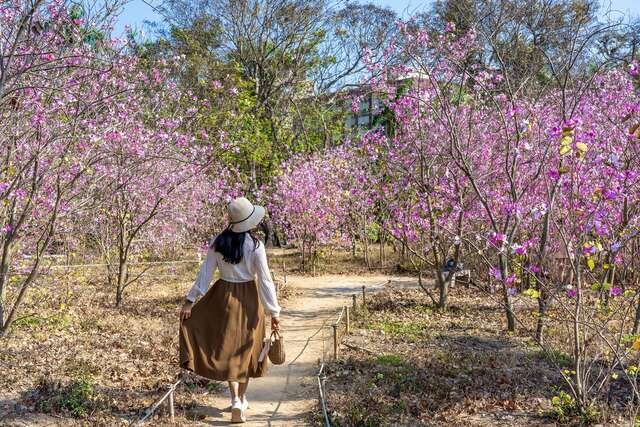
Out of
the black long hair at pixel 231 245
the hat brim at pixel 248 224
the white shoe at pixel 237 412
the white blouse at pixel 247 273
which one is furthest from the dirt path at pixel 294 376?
the hat brim at pixel 248 224

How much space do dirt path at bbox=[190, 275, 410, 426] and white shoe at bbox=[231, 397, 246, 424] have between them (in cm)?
6

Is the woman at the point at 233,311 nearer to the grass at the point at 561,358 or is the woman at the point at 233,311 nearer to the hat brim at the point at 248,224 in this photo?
the hat brim at the point at 248,224

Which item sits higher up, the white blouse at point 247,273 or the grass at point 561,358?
the white blouse at point 247,273

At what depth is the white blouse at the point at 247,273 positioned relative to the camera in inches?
184

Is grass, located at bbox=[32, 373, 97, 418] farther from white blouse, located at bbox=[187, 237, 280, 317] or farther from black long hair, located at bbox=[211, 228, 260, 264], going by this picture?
black long hair, located at bbox=[211, 228, 260, 264]

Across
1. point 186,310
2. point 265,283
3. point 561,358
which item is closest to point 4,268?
point 186,310

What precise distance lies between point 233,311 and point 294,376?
1.88 m

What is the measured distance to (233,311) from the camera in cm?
469

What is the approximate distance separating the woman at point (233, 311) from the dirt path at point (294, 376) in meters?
0.36

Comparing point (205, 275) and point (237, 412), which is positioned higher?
point (205, 275)

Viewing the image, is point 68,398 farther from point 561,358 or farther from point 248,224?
point 561,358

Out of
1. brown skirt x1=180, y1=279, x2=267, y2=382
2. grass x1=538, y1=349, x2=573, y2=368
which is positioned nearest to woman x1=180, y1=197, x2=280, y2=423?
brown skirt x1=180, y1=279, x2=267, y2=382

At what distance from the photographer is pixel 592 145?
629cm

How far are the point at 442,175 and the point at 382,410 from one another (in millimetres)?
6636
